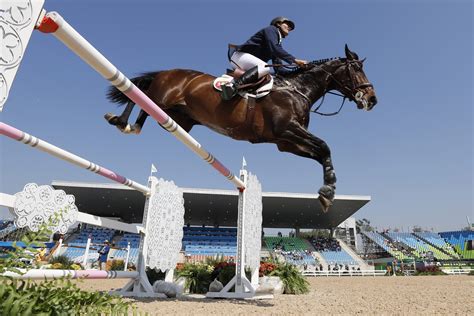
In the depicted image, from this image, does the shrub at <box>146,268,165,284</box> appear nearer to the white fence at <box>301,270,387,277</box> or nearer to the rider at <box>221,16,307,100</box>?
the rider at <box>221,16,307,100</box>

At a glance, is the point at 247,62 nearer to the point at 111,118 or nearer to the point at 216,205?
the point at 111,118

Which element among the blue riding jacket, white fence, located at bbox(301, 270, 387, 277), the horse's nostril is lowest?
white fence, located at bbox(301, 270, 387, 277)

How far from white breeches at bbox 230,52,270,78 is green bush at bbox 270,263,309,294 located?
16.9ft

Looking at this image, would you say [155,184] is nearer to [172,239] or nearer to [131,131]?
[172,239]

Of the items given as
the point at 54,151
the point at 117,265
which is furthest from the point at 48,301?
the point at 117,265

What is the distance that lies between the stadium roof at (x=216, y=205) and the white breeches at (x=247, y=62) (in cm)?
1892

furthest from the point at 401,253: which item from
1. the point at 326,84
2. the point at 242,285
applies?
the point at 326,84

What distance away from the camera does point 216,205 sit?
25.9 m

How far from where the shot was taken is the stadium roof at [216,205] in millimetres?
22344

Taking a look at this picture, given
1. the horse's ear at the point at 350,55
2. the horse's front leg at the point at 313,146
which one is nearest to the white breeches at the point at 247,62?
the horse's front leg at the point at 313,146

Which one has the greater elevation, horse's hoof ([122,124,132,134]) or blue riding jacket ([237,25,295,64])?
blue riding jacket ([237,25,295,64])

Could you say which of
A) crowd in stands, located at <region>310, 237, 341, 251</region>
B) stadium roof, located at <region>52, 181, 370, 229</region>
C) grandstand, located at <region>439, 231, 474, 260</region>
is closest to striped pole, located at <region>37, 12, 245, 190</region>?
stadium roof, located at <region>52, 181, 370, 229</region>

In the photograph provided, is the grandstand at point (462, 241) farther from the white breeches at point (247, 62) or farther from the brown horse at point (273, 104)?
the white breeches at point (247, 62)

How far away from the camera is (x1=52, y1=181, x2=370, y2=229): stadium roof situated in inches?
880
